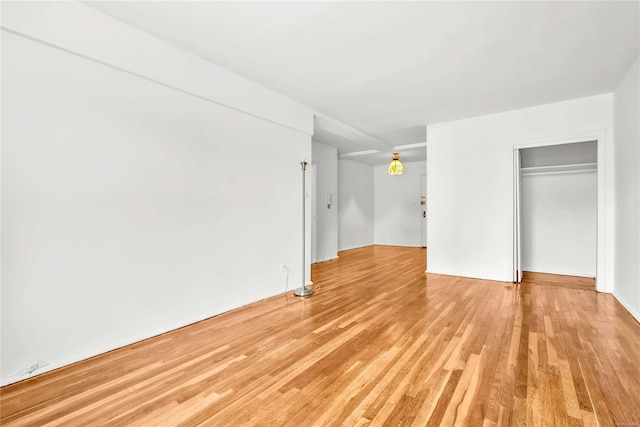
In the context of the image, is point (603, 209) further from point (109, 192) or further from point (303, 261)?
point (109, 192)

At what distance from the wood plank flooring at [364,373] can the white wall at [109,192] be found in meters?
0.31

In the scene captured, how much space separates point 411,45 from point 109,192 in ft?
10.2

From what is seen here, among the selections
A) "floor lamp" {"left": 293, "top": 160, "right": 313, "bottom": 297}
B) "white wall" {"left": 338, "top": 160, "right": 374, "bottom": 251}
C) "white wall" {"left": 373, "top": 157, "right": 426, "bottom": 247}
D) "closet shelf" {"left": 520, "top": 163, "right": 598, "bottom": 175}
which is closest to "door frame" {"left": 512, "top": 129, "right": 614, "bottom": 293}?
"closet shelf" {"left": 520, "top": 163, "right": 598, "bottom": 175}

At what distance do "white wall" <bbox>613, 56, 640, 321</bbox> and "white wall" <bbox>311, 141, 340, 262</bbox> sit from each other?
4.93 metres

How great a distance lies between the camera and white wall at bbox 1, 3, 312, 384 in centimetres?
217

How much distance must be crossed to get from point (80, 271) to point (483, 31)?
4.02 m

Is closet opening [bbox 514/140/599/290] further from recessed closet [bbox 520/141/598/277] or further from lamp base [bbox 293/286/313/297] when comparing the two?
lamp base [bbox 293/286/313/297]

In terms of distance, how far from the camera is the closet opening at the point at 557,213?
5.08 metres

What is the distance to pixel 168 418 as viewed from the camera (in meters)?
1.72

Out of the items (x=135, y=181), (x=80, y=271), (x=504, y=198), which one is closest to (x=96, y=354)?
(x=80, y=271)

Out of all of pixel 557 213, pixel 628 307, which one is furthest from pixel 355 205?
pixel 628 307

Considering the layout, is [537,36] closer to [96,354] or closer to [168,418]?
[168,418]

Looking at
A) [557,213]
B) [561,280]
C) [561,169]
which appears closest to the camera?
[561,280]

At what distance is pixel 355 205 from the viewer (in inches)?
363
